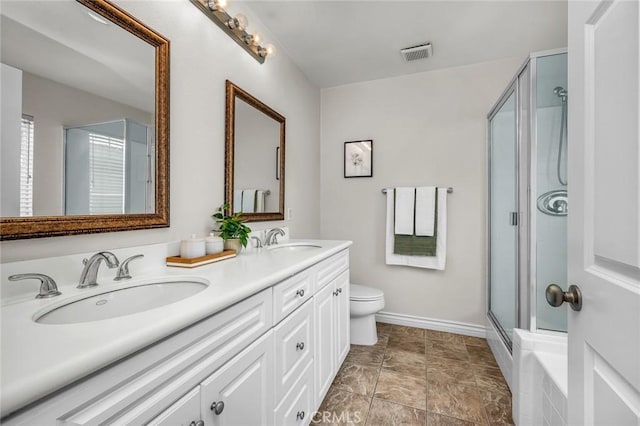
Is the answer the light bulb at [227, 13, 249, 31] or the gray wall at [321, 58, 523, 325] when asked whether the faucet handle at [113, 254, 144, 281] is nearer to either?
the light bulb at [227, 13, 249, 31]

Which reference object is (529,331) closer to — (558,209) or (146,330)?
(558,209)

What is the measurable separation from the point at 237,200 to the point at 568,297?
1.53 m

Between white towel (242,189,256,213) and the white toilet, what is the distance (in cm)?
104

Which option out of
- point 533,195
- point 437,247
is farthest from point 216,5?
point 437,247

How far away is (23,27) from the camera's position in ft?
2.72

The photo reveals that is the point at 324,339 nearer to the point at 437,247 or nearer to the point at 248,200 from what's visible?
the point at 248,200

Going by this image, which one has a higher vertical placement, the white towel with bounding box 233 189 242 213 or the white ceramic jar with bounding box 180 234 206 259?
the white towel with bounding box 233 189 242 213

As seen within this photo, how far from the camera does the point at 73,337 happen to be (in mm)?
517

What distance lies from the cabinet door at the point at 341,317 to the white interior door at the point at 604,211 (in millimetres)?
1205

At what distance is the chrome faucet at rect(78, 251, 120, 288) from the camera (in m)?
0.89

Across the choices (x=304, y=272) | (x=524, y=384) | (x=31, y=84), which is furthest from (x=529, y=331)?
(x=31, y=84)

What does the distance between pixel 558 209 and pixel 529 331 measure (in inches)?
26.5

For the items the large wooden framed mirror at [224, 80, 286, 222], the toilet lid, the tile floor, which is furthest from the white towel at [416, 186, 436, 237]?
the large wooden framed mirror at [224, 80, 286, 222]

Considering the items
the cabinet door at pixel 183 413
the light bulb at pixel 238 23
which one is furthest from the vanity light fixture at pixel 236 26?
the cabinet door at pixel 183 413
